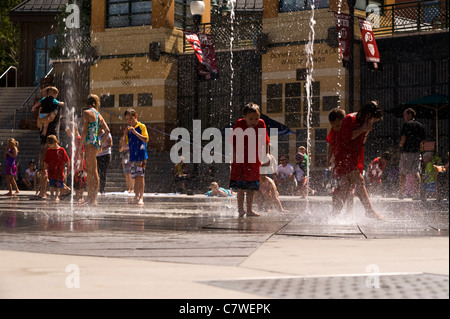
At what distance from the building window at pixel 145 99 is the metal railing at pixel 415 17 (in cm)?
946

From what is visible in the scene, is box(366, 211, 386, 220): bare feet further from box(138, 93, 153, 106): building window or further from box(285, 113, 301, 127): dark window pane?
box(138, 93, 153, 106): building window

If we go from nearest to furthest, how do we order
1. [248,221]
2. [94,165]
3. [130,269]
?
[130,269], [248,221], [94,165]

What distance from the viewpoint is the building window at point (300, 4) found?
2784cm

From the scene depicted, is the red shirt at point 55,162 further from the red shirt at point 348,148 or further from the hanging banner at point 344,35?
the hanging banner at point 344,35

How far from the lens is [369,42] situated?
2505cm

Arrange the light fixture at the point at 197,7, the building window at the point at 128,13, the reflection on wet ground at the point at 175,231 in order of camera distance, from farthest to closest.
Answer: the building window at the point at 128,13, the light fixture at the point at 197,7, the reflection on wet ground at the point at 175,231

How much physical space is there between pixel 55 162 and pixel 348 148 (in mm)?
7314

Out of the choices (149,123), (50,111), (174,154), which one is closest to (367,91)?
(174,154)

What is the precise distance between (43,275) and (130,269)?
510 millimetres

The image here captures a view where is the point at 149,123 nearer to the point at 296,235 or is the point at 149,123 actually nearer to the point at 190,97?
the point at 190,97

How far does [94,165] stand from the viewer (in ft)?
37.9

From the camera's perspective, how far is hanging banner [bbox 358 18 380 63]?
24453mm

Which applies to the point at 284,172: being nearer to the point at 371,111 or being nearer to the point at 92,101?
the point at 92,101

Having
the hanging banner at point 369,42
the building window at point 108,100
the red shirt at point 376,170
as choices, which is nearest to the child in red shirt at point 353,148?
the red shirt at point 376,170
